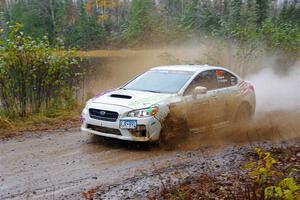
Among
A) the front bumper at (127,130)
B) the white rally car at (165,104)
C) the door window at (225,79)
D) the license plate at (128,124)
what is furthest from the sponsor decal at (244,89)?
the license plate at (128,124)

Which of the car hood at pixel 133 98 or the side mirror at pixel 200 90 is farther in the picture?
the side mirror at pixel 200 90

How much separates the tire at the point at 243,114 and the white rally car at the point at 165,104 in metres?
0.02

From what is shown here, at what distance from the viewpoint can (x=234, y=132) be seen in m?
10.1

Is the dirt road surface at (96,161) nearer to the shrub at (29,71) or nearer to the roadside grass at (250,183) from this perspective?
the roadside grass at (250,183)

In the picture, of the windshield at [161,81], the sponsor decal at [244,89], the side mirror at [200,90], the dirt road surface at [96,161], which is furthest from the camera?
the sponsor decal at [244,89]

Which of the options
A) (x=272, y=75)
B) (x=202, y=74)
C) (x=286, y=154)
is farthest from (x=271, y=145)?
(x=272, y=75)

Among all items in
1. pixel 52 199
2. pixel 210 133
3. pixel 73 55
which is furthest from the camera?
pixel 73 55

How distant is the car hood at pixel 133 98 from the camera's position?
8.48m

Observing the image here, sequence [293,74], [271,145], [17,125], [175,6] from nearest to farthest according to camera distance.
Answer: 1. [271,145]
2. [17,125]
3. [293,74]
4. [175,6]

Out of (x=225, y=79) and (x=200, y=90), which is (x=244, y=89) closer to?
(x=225, y=79)

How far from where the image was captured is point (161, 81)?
9.58 metres

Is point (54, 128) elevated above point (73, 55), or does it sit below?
below

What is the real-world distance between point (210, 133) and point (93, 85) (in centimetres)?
866

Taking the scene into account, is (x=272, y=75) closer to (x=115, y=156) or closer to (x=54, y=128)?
(x=54, y=128)
